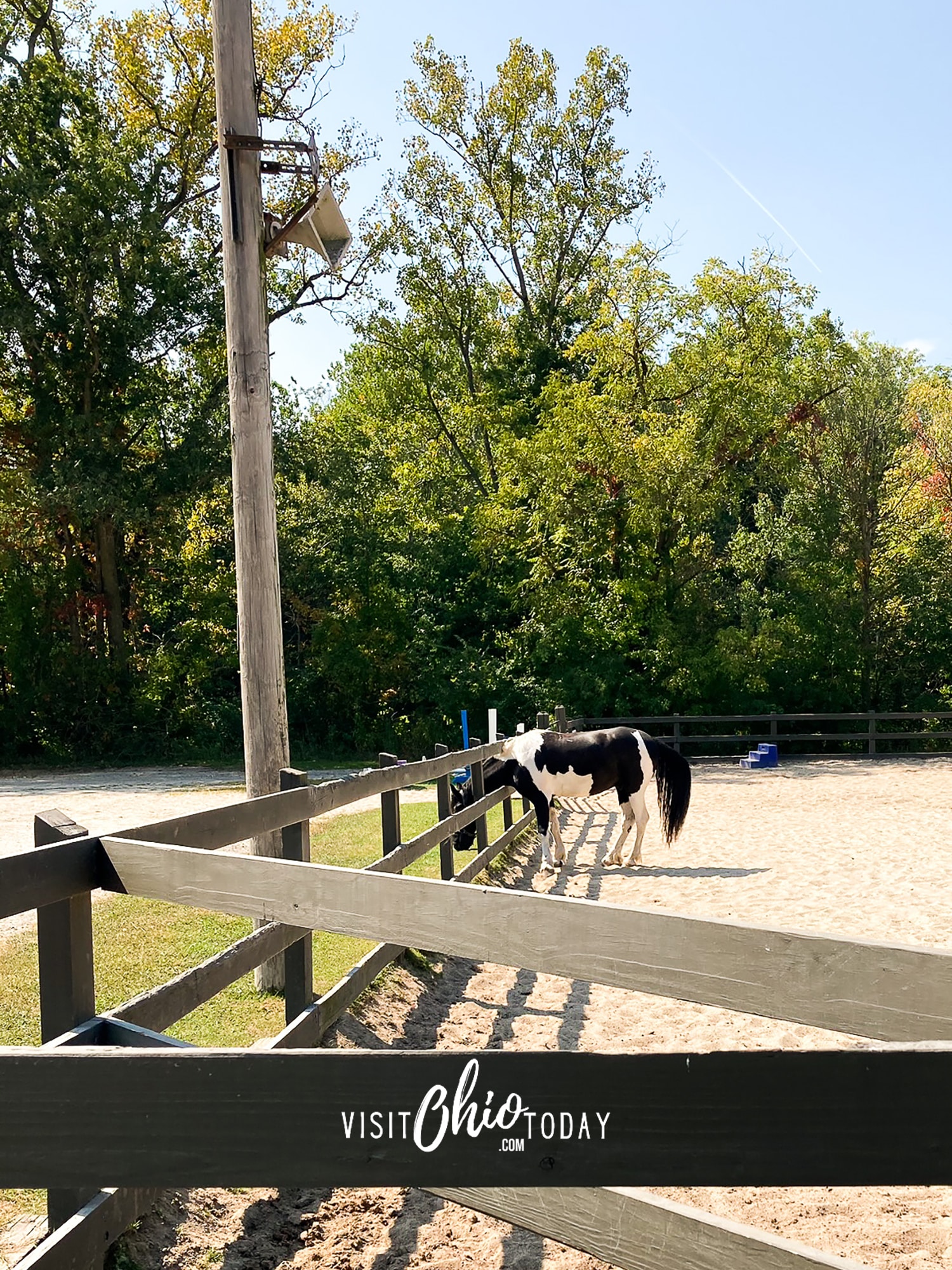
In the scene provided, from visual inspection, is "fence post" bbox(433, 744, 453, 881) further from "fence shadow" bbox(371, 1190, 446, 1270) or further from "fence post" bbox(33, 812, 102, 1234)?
"fence post" bbox(33, 812, 102, 1234)

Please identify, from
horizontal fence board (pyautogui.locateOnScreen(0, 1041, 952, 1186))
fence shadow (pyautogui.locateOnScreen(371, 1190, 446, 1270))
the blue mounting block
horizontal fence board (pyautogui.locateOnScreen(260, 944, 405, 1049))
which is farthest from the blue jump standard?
horizontal fence board (pyautogui.locateOnScreen(0, 1041, 952, 1186))

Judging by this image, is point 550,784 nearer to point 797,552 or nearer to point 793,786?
point 793,786

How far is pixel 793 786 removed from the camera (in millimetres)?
16344

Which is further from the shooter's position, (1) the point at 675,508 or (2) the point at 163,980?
(1) the point at 675,508

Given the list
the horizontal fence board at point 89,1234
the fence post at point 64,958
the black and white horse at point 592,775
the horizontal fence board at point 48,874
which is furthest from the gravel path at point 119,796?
the horizontal fence board at point 48,874

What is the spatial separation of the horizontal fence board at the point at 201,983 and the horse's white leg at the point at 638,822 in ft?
19.9

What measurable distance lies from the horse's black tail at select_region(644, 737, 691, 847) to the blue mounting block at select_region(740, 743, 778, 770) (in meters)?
9.70

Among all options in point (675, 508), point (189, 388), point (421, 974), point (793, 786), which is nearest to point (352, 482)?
point (189, 388)

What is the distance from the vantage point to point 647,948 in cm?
173

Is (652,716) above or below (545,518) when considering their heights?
below

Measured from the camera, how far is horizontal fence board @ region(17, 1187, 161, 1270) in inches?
92.5

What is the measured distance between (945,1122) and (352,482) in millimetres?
23723

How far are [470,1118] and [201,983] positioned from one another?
2326 millimetres

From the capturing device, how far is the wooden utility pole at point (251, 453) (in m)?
5.34
